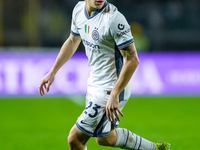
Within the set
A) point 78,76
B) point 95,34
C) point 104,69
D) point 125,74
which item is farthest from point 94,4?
point 78,76

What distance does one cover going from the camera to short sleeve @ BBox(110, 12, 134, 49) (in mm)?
3686

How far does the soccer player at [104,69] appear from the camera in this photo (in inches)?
146

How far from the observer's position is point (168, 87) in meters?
10.4

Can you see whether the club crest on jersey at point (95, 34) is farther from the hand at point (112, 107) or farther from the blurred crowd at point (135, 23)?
the blurred crowd at point (135, 23)

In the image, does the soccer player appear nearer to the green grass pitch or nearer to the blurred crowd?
the green grass pitch

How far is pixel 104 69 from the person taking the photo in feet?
13.3

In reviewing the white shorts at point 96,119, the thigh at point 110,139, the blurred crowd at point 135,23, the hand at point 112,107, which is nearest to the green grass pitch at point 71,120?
the thigh at point 110,139

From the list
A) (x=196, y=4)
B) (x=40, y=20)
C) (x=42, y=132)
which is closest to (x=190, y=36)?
(x=196, y=4)

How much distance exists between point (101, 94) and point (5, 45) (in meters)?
9.47

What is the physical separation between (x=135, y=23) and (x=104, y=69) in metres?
10.3

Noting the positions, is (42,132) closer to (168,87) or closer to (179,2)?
(168,87)

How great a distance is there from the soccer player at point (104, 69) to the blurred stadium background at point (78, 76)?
5.26ft

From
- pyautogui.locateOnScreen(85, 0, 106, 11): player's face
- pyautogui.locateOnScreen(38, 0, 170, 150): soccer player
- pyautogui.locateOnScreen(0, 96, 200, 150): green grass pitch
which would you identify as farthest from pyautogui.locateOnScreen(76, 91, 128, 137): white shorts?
pyautogui.locateOnScreen(0, 96, 200, 150): green grass pitch

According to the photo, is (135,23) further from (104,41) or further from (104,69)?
(104,41)
